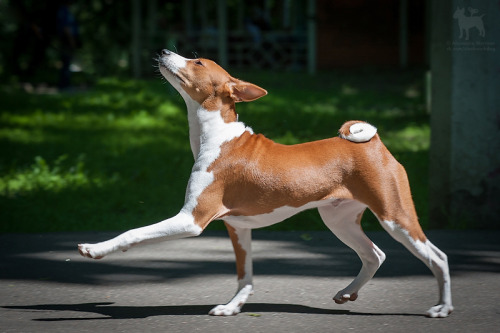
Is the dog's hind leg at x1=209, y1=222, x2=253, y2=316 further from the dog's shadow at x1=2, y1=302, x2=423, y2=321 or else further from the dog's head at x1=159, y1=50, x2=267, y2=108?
the dog's head at x1=159, y1=50, x2=267, y2=108

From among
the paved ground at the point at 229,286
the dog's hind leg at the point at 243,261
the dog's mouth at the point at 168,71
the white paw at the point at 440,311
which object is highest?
the dog's mouth at the point at 168,71

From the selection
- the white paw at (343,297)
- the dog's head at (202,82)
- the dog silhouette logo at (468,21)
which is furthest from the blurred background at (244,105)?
the white paw at (343,297)

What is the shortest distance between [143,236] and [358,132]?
4.94ft

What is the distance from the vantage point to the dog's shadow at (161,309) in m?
5.07

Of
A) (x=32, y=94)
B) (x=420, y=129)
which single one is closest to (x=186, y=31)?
(x=32, y=94)

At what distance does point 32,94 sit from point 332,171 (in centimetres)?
1586

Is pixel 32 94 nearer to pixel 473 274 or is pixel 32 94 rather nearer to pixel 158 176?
pixel 158 176

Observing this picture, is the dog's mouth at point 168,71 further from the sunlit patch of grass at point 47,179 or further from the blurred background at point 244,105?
the sunlit patch of grass at point 47,179

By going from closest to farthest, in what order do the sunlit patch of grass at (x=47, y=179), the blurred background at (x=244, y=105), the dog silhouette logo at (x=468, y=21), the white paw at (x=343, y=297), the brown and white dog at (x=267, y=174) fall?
the brown and white dog at (x=267, y=174) < the white paw at (x=343, y=297) < the dog silhouette logo at (x=468, y=21) < the blurred background at (x=244, y=105) < the sunlit patch of grass at (x=47, y=179)

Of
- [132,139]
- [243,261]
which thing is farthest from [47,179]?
[243,261]

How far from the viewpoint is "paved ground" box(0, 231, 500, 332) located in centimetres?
486

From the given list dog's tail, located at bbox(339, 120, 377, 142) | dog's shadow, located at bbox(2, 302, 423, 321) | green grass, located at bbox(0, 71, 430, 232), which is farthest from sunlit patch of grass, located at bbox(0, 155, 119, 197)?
dog's tail, located at bbox(339, 120, 377, 142)

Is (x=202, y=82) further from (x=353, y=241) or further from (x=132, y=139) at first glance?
(x=132, y=139)

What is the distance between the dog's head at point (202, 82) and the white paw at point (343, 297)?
1.44 meters
